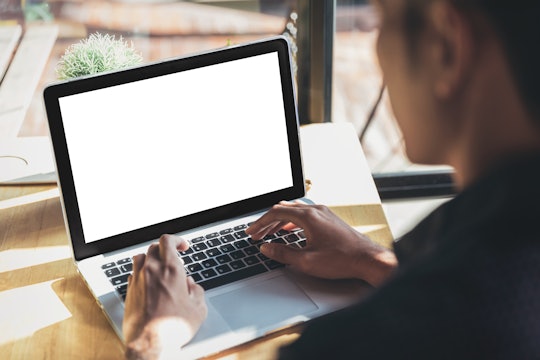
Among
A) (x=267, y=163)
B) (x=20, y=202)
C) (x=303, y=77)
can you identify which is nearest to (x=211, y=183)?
(x=267, y=163)

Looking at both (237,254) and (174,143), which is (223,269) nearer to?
(237,254)

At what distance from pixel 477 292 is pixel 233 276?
1.79ft

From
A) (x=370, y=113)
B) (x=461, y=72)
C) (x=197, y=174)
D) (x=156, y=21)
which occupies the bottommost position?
(x=370, y=113)

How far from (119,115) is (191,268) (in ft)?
0.78

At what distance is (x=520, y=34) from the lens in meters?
0.49

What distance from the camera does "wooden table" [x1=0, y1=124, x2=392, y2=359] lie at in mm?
948

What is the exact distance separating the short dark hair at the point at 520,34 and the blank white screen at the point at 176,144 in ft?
2.12

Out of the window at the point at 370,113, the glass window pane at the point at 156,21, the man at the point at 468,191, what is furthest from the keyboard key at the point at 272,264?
the window at the point at 370,113

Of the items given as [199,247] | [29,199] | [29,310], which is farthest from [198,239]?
[29,199]

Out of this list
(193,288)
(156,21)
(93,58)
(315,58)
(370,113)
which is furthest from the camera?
(370,113)

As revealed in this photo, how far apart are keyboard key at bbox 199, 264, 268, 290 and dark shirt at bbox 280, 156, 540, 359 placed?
18.9 inches

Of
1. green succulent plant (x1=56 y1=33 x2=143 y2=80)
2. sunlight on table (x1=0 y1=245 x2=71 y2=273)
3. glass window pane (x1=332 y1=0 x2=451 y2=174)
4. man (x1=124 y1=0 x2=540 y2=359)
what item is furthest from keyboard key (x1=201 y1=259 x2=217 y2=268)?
glass window pane (x1=332 y1=0 x2=451 y2=174)

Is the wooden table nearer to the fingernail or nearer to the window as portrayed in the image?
the fingernail

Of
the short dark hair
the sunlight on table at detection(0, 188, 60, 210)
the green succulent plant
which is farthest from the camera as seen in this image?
the sunlight on table at detection(0, 188, 60, 210)
